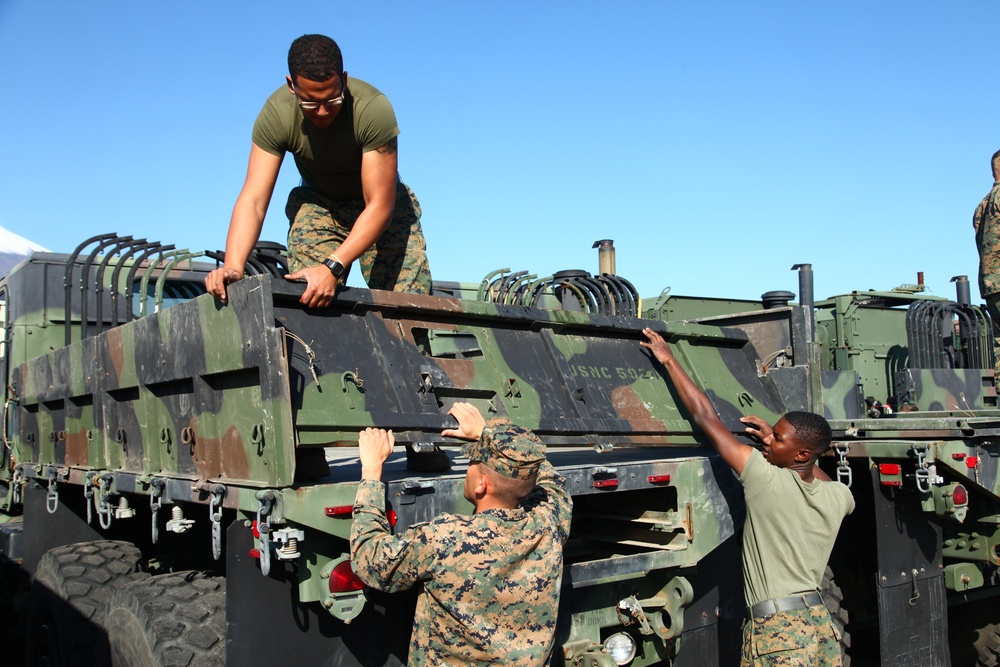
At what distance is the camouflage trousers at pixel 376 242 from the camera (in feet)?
14.6

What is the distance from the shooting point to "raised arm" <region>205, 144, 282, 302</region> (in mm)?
3852

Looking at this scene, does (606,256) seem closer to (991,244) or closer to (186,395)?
(991,244)

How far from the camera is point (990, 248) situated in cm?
696

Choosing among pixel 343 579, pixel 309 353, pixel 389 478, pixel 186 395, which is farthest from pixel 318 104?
pixel 343 579

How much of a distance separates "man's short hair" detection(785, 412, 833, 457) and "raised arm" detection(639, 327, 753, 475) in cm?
24

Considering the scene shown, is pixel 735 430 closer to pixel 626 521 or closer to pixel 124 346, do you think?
pixel 626 521

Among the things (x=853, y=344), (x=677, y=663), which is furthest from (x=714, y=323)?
(x=853, y=344)

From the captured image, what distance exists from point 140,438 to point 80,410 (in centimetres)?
95

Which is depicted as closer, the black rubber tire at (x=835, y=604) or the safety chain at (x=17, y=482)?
the black rubber tire at (x=835, y=604)

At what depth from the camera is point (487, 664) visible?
→ 9.42 feet

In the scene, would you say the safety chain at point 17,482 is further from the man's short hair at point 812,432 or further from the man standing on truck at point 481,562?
the man's short hair at point 812,432

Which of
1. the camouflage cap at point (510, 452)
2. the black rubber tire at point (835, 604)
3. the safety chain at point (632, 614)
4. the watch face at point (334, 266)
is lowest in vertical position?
the black rubber tire at point (835, 604)

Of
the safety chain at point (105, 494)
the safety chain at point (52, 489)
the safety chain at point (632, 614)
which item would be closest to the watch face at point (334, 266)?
the safety chain at point (105, 494)

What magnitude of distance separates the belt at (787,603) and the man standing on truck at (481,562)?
4.27 ft
